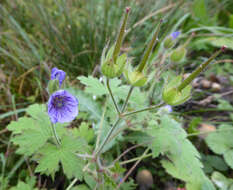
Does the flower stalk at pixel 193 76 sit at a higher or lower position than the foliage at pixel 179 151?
higher

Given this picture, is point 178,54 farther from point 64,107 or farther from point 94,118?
point 94,118

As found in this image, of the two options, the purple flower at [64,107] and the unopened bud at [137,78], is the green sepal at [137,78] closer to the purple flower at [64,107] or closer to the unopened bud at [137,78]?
the unopened bud at [137,78]

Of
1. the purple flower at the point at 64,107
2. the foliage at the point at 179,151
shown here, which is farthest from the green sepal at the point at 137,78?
the foliage at the point at 179,151

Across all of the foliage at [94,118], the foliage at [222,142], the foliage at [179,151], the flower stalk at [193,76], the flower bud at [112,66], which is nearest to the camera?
the flower stalk at [193,76]

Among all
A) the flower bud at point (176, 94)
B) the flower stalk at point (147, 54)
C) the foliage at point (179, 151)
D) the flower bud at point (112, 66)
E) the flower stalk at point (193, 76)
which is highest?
the flower bud at point (112, 66)

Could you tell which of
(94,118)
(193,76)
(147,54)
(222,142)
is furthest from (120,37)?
(222,142)

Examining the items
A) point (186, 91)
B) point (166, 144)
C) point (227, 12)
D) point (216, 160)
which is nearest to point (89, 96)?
point (166, 144)

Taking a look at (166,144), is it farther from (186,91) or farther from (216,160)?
(216,160)
